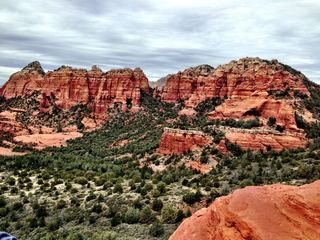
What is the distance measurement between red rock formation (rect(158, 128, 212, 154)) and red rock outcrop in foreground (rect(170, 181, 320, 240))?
49.4 m

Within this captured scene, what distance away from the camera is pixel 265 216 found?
1639 centimetres

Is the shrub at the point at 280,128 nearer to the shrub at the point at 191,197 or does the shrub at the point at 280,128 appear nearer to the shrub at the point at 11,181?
the shrub at the point at 191,197

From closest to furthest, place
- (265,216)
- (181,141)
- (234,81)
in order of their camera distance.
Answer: (265,216), (181,141), (234,81)

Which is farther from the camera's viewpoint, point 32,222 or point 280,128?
point 280,128

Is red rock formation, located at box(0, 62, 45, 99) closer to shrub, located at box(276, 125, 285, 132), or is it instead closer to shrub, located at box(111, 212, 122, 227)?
shrub, located at box(276, 125, 285, 132)

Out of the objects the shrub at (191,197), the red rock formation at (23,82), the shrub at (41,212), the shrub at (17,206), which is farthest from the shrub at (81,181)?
the red rock formation at (23,82)

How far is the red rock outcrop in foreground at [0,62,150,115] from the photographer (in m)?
143

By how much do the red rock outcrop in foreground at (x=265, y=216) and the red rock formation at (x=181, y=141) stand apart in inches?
1946

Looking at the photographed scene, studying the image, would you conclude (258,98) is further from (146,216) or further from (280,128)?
(146,216)

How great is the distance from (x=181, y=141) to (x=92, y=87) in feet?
273

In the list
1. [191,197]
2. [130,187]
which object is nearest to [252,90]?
[130,187]

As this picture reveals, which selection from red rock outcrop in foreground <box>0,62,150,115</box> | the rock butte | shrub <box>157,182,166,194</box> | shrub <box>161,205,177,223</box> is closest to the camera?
shrub <box>161,205,177,223</box>

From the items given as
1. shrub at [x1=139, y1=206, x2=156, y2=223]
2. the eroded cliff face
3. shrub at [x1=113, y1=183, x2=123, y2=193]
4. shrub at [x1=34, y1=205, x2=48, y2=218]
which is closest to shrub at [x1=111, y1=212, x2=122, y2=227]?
shrub at [x1=139, y1=206, x2=156, y2=223]

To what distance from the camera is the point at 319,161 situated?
50625 mm
